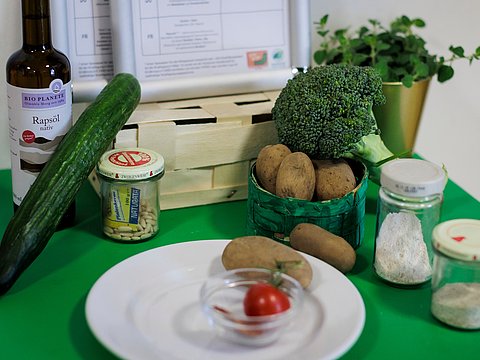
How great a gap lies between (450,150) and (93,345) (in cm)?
92

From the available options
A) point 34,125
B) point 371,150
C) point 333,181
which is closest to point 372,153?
point 371,150

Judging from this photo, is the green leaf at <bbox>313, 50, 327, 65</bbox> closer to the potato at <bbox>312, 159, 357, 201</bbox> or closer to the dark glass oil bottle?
the potato at <bbox>312, 159, 357, 201</bbox>

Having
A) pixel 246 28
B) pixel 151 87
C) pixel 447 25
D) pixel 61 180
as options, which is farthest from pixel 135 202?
pixel 447 25

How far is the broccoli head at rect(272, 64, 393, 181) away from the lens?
103 cm

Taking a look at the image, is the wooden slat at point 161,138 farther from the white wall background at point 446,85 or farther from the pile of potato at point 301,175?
the white wall background at point 446,85

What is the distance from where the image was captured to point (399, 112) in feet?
4.05

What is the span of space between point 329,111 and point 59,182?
0.34 meters

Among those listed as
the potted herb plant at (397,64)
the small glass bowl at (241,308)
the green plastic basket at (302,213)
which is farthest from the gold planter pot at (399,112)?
the small glass bowl at (241,308)

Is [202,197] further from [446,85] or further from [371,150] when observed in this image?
[446,85]

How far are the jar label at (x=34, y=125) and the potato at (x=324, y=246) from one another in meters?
0.32

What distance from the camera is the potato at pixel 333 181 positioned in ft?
3.32

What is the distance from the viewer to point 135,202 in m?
1.02

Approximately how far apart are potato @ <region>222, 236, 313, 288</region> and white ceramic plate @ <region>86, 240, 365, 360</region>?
0.03 m

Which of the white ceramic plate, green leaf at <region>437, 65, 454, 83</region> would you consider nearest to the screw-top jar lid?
the white ceramic plate
